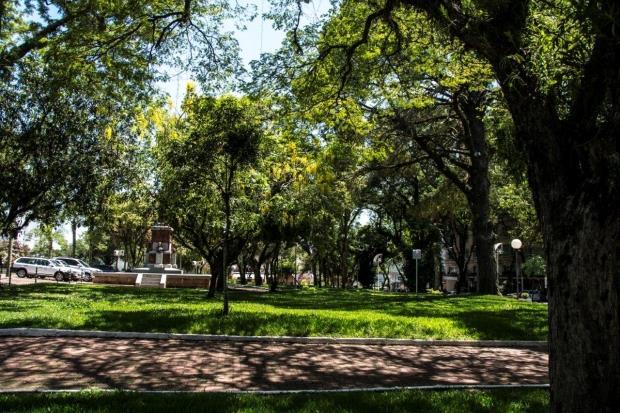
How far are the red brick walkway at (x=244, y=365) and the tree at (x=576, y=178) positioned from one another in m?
3.49

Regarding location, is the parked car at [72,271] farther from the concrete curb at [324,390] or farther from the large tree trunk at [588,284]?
the large tree trunk at [588,284]

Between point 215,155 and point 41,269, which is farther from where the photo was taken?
point 41,269

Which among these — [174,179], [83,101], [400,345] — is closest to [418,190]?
[83,101]

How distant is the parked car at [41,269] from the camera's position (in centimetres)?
4203

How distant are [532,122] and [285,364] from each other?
5397mm

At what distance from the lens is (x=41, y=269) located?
42.4 metres

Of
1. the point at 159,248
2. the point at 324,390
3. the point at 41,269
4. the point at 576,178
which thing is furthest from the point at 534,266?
the point at 576,178

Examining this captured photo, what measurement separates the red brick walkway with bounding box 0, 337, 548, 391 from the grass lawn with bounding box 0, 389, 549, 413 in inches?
32.8

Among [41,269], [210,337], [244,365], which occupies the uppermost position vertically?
[41,269]

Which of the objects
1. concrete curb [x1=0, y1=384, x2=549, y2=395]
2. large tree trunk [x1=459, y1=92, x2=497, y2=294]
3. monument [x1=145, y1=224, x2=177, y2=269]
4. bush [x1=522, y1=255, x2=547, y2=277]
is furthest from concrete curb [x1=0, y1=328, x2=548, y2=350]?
bush [x1=522, y1=255, x2=547, y2=277]

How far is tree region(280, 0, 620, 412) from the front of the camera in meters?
4.15

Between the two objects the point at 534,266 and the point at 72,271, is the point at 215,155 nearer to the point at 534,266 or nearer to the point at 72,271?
the point at 72,271

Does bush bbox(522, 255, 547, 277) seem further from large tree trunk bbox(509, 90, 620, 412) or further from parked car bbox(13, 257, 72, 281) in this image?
large tree trunk bbox(509, 90, 620, 412)

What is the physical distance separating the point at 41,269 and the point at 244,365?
3935 cm
